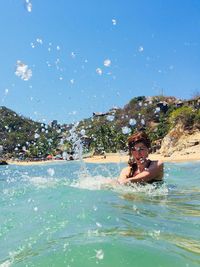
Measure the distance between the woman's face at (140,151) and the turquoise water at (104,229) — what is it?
1.97ft

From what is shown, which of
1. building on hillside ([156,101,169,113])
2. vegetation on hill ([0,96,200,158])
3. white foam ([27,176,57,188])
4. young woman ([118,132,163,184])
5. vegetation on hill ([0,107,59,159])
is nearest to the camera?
young woman ([118,132,163,184])

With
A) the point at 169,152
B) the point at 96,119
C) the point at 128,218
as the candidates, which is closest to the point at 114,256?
the point at 128,218

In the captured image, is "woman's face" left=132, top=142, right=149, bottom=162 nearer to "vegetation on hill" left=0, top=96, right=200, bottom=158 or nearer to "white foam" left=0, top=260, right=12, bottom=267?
"white foam" left=0, top=260, right=12, bottom=267

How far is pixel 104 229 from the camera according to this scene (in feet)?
16.7

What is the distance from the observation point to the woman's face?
344 inches

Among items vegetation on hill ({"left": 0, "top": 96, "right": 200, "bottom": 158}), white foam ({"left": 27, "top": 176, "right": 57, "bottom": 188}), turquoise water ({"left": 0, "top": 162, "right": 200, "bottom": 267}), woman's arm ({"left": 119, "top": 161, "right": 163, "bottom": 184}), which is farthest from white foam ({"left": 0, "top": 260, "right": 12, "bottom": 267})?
vegetation on hill ({"left": 0, "top": 96, "right": 200, "bottom": 158})

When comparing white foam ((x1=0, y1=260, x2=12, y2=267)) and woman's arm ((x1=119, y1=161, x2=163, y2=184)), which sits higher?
woman's arm ((x1=119, y1=161, x2=163, y2=184))

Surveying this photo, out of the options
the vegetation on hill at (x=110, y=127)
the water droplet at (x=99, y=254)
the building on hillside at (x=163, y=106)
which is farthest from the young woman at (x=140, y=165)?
the building on hillside at (x=163, y=106)

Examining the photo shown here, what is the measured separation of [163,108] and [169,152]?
54.4 meters

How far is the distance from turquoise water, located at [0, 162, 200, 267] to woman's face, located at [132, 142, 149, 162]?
0.60m

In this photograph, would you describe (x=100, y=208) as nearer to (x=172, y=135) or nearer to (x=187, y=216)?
(x=187, y=216)

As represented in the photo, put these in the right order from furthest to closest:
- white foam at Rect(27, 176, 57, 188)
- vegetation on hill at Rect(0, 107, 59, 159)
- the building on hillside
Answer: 1. vegetation on hill at Rect(0, 107, 59, 159)
2. the building on hillside
3. white foam at Rect(27, 176, 57, 188)

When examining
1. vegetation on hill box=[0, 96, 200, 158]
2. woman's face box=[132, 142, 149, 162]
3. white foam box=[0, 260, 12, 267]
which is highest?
vegetation on hill box=[0, 96, 200, 158]

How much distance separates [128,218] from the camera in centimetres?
591
